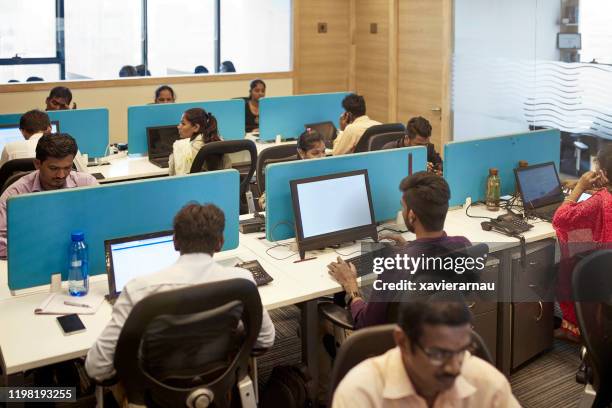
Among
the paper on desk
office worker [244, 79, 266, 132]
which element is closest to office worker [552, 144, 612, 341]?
the paper on desk

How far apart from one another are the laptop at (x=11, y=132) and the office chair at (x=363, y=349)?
392 centimetres

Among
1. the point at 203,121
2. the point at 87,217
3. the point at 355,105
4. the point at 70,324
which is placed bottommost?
the point at 70,324

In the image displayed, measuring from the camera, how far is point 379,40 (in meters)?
8.08

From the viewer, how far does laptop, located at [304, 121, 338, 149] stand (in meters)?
6.39

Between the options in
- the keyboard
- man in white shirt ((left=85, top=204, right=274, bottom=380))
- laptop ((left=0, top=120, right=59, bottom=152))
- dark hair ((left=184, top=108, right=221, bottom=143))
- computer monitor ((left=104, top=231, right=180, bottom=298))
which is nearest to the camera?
man in white shirt ((left=85, top=204, right=274, bottom=380))

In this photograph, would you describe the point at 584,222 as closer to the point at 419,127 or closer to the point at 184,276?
the point at 419,127

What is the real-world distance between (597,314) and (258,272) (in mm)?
1347

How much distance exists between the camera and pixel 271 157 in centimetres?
441

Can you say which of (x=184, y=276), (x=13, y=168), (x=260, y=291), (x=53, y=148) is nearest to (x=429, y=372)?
(x=184, y=276)

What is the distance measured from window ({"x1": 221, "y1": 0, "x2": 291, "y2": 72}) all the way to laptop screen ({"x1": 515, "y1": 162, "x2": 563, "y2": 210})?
16.1 feet

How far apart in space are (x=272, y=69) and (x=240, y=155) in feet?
13.9

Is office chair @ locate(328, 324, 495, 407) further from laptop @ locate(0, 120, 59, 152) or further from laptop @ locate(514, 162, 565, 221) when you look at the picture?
laptop @ locate(0, 120, 59, 152)

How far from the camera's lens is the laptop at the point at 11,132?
521cm

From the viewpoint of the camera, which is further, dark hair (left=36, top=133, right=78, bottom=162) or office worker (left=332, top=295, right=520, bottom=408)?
dark hair (left=36, top=133, right=78, bottom=162)
